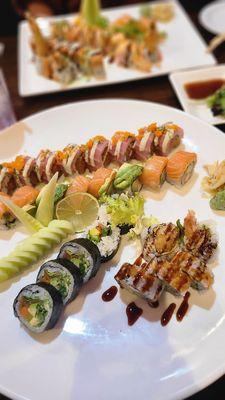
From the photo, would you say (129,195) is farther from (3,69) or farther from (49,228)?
(3,69)

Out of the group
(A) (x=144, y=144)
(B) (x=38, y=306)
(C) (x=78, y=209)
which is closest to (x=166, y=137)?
(A) (x=144, y=144)

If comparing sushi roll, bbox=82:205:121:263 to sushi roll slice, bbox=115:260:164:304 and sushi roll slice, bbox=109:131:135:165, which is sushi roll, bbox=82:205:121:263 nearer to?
sushi roll slice, bbox=115:260:164:304

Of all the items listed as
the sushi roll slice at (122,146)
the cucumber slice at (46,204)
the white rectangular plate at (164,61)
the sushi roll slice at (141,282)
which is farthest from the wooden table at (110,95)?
the sushi roll slice at (141,282)

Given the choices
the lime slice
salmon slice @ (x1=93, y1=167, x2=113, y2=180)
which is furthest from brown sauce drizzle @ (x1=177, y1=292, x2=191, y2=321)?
salmon slice @ (x1=93, y1=167, x2=113, y2=180)

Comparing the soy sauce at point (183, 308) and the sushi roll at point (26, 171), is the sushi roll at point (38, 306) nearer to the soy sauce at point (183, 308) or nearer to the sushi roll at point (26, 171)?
the soy sauce at point (183, 308)

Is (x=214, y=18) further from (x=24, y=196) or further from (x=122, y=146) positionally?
(x=24, y=196)

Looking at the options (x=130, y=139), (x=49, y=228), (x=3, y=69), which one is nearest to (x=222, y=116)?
(x=130, y=139)
